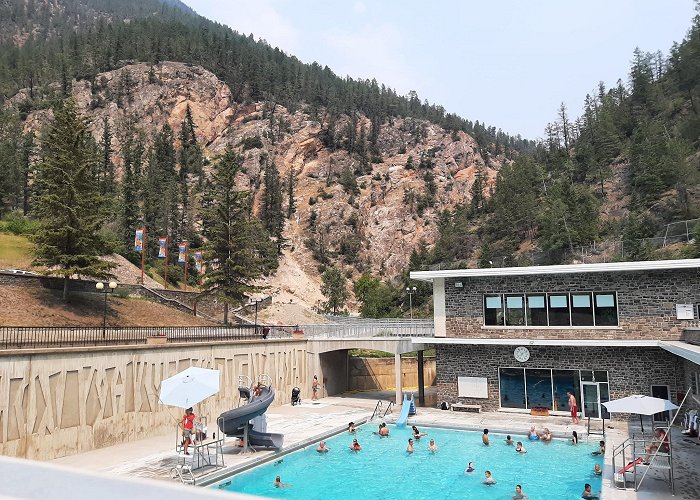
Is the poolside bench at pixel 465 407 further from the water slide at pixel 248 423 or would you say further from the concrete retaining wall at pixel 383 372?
the concrete retaining wall at pixel 383 372

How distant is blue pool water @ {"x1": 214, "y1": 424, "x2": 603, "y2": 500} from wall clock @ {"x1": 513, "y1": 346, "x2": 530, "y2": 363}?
196 inches

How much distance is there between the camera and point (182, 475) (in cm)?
1578

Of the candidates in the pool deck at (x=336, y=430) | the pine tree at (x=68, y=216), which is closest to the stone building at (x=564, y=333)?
the pool deck at (x=336, y=430)

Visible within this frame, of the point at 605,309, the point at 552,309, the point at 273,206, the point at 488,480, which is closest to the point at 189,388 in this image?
the point at 488,480

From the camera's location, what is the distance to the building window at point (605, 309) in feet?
83.4

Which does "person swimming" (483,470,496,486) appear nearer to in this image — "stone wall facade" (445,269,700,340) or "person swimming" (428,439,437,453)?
"person swimming" (428,439,437,453)

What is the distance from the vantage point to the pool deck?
14656 millimetres

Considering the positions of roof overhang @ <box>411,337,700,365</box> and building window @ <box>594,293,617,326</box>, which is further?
building window @ <box>594,293,617,326</box>

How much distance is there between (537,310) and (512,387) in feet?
13.8

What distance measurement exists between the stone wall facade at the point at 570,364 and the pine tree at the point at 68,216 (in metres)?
20.8

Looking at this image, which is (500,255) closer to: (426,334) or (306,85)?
(426,334)

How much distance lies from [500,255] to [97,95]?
102780 mm

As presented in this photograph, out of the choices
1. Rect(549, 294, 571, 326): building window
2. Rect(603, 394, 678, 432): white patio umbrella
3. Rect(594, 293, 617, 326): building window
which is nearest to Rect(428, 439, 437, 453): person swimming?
Rect(603, 394, 678, 432): white patio umbrella

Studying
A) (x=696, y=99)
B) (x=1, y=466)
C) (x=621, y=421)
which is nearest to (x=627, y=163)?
(x=696, y=99)
